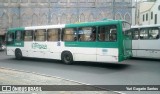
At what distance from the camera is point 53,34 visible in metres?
17.1

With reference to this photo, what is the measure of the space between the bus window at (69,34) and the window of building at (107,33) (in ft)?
6.57

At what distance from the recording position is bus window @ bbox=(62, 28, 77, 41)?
15.9 meters

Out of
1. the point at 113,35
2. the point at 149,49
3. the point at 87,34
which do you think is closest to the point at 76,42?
the point at 87,34

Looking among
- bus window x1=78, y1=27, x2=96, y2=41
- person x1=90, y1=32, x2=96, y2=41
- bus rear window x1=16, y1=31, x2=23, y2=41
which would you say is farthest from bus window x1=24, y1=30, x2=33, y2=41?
person x1=90, y1=32, x2=96, y2=41

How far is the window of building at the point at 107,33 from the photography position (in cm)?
1387

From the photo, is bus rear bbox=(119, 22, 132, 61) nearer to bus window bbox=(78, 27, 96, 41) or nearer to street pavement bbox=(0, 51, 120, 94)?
bus window bbox=(78, 27, 96, 41)

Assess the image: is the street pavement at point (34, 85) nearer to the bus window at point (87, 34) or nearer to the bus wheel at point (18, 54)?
the bus window at point (87, 34)

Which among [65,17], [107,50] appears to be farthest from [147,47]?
[65,17]

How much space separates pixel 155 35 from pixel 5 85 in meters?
12.4

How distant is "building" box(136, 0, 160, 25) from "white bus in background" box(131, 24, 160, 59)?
85.7 feet

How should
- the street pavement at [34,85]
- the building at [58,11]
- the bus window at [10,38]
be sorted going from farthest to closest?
the building at [58,11]
the bus window at [10,38]
the street pavement at [34,85]

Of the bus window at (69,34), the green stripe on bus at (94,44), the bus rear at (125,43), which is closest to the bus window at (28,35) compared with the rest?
the bus window at (69,34)

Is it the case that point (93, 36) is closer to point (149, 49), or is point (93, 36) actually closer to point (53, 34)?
point (53, 34)

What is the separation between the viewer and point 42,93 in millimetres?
7953
